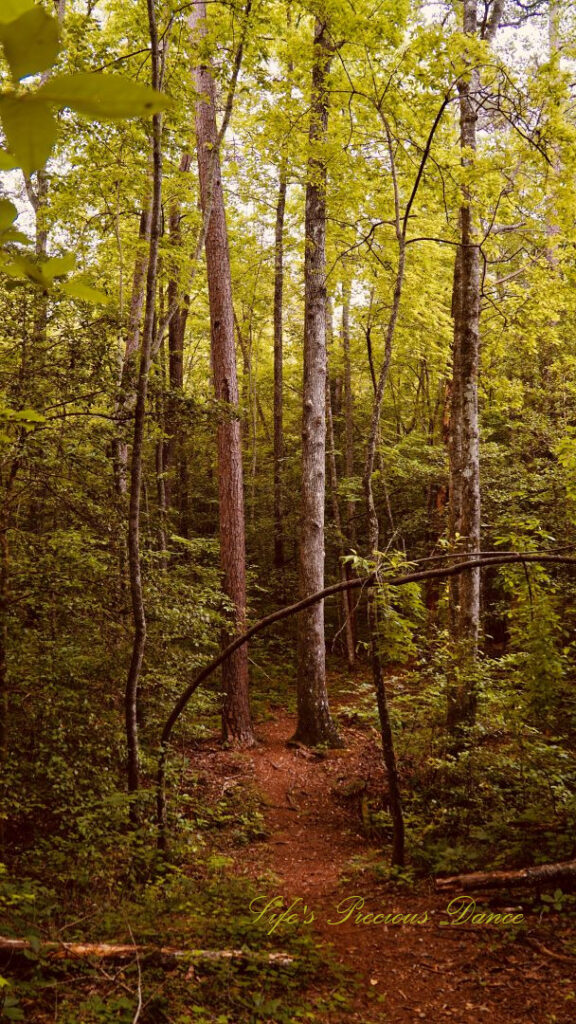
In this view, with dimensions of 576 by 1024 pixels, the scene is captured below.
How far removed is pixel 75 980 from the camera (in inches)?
114

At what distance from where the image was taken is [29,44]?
0.49 meters

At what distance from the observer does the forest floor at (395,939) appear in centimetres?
351

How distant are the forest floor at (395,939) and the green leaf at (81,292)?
4035 millimetres

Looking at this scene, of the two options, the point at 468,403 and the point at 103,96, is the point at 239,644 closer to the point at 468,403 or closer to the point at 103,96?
the point at 103,96

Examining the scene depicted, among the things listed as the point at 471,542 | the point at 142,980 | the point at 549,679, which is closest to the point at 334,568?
the point at 471,542

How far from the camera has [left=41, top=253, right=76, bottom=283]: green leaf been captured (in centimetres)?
65

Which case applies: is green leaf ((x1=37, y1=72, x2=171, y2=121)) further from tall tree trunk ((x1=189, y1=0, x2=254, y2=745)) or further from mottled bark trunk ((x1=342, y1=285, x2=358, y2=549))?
mottled bark trunk ((x1=342, y1=285, x2=358, y2=549))

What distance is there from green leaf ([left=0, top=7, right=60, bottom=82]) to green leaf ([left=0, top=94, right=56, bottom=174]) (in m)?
0.02

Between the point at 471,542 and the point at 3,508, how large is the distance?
5.35 m

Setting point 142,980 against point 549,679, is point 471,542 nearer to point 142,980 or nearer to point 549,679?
point 549,679

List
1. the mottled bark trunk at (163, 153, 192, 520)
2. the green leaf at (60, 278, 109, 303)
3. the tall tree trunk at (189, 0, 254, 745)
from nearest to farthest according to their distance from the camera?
1. the green leaf at (60, 278, 109, 303)
2. the mottled bark trunk at (163, 153, 192, 520)
3. the tall tree trunk at (189, 0, 254, 745)

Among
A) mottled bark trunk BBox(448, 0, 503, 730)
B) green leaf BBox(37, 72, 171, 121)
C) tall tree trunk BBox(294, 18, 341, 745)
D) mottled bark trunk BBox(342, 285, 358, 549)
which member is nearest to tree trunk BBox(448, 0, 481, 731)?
mottled bark trunk BBox(448, 0, 503, 730)

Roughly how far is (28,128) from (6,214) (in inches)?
6.5

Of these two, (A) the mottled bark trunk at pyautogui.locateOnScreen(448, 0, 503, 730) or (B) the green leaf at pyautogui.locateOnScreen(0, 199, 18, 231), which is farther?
(A) the mottled bark trunk at pyautogui.locateOnScreen(448, 0, 503, 730)
